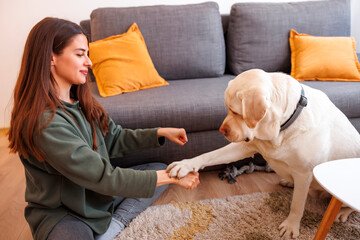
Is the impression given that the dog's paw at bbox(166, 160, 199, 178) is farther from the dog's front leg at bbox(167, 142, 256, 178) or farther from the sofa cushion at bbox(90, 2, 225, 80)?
the sofa cushion at bbox(90, 2, 225, 80)

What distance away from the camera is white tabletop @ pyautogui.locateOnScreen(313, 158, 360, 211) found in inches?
30.8

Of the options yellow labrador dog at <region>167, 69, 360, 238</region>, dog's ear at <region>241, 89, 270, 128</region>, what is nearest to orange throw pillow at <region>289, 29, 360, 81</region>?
yellow labrador dog at <region>167, 69, 360, 238</region>

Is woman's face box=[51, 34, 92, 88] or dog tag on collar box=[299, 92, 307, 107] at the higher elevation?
woman's face box=[51, 34, 92, 88]

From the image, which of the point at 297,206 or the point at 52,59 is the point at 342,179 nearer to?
the point at 297,206

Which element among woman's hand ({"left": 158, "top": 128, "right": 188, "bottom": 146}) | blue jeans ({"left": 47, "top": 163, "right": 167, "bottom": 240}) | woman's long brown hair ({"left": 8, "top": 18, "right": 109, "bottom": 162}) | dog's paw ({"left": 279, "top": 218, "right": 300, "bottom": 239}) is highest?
woman's long brown hair ({"left": 8, "top": 18, "right": 109, "bottom": 162})

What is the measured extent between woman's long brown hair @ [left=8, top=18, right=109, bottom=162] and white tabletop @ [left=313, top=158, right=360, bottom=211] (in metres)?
0.92

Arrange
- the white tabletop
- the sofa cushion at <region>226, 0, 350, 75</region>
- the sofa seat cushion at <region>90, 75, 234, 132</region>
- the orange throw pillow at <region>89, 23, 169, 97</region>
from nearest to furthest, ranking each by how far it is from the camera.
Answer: the white tabletop < the sofa seat cushion at <region>90, 75, 234, 132</region> < the orange throw pillow at <region>89, 23, 169, 97</region> < the sofa cushion at <region>226, 0, 350, 75</region>

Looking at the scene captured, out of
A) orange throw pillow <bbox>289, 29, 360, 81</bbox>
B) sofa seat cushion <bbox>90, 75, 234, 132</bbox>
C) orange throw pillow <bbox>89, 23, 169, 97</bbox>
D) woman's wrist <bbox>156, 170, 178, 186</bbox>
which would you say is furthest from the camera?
orange throw pillow <bbox>289, 29, 360, 81</bbox>

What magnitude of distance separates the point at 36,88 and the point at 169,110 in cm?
76

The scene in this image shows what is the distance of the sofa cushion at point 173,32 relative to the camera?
7.10 ft

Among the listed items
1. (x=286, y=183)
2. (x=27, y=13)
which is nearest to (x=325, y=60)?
(x=286, y=183)

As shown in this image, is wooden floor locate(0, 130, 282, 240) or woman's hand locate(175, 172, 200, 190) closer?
woman's hand locate(175, 172, 200, 190)

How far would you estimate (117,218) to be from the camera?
1.32 meters

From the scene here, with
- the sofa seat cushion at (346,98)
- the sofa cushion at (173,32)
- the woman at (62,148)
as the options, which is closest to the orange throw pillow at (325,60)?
the sofa seat cushion at (346,98)
